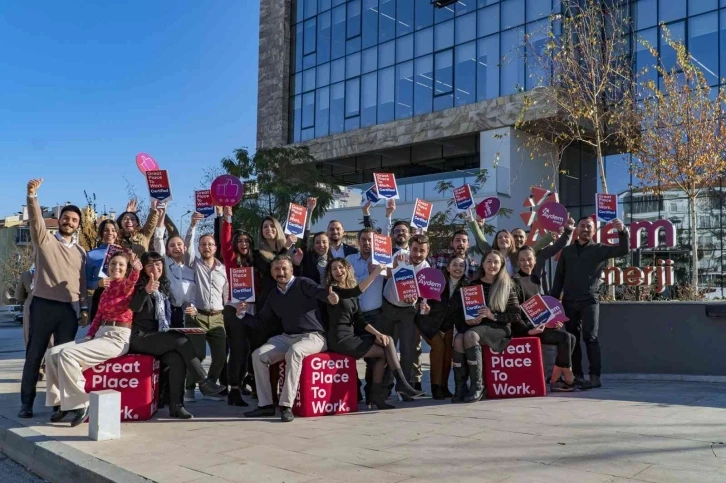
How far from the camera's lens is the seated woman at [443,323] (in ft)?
25.7

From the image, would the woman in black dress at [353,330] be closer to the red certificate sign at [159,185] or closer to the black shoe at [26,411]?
the red certificate sign at [159,185]

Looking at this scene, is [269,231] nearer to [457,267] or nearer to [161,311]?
[161,311]

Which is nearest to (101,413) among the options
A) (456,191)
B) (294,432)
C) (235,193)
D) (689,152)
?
(294,432)

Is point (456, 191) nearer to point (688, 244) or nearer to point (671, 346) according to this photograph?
point (671, 346)

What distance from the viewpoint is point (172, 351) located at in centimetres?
670

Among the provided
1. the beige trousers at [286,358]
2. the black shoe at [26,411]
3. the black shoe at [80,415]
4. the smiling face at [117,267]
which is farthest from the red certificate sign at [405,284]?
the black shoe at [26,411]

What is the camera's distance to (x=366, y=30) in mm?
34531

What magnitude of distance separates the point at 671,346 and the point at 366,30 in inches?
1106

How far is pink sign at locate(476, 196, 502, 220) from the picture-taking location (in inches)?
400

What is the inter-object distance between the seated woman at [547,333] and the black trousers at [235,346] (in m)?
3.22

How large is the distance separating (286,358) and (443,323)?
2204 millimetres

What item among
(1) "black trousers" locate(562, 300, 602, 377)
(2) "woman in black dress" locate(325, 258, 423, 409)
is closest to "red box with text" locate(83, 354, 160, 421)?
(2) "woman in black dress" locate(325, 258, 423, 409)

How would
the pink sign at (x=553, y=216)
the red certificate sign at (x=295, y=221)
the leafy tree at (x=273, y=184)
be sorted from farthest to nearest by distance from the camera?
the leafy tree at (x=273, y=184), the pink sign at (x=553, y=216), the red certificate sign at (x=295, y=221)

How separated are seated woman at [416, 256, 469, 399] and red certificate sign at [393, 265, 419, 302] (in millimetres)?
424
